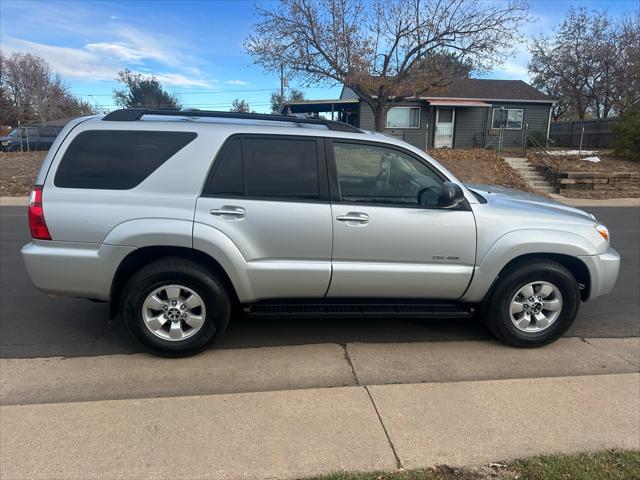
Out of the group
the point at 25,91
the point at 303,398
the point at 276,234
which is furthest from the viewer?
the point at 25,91

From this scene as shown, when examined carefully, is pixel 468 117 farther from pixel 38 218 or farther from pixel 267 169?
pixel 38 218

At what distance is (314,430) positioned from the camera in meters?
2.88

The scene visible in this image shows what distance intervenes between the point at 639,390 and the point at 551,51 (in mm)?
41743

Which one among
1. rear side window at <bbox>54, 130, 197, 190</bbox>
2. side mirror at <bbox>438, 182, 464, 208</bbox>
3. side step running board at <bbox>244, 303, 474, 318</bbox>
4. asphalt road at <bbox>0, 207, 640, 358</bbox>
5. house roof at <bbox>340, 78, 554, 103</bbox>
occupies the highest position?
house roof at <bbox>340, 78, 554, 103</bbox>

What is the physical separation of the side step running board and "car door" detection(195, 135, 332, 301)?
0.14 m

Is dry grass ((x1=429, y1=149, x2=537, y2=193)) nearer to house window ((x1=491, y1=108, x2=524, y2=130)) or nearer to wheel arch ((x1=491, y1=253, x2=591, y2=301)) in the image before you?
house window ((x1=491, y1=108, x2=524, y2=130))

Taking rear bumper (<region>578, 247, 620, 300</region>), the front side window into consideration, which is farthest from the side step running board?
rear bumper (<region>578, 247, 620, 300</region>)

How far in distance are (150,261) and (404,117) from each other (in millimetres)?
25602

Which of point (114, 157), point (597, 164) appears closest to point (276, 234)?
point (114, 157)

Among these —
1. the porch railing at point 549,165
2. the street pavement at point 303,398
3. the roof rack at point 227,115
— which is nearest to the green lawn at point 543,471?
the street pavement at point 303,398

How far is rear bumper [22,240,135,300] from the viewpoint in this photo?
3613mm

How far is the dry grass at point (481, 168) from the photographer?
1827 cm

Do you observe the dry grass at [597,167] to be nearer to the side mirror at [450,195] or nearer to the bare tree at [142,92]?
the side mirror at [450,195]

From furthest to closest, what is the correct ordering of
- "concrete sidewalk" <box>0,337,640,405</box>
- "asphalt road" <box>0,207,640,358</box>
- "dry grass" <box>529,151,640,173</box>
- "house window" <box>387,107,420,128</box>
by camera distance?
"house window" <box>387,107,420,128</box>
"dry grass" <box>529,151,640,173</box>
"asphalt road" <box>0,207,640,358</box>
"concrete sidewalk" <box>0,337,640,405</box>
